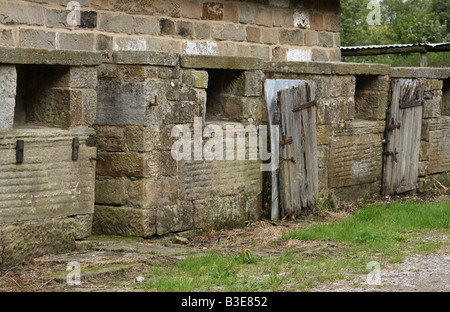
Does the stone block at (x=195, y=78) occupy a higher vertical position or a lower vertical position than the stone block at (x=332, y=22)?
lower

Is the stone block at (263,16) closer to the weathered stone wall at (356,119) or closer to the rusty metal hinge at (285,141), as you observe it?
the weathered stone wall at (356,119)

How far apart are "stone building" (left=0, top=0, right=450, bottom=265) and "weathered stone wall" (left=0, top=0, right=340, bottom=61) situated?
0.05 ft

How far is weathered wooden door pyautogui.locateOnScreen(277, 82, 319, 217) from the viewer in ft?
27.8

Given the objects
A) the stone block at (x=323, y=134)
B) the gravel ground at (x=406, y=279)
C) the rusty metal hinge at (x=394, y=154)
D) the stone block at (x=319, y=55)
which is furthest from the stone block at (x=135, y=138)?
the stone block at (x=319, y=55)

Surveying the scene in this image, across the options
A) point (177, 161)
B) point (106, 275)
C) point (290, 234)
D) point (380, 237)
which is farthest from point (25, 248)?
point (380, 237)

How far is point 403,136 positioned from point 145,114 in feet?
15.8

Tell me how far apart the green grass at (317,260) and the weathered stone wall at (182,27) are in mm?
2801

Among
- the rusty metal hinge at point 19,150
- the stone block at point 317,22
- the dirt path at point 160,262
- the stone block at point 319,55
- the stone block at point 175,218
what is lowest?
the dirt path at point 160,262

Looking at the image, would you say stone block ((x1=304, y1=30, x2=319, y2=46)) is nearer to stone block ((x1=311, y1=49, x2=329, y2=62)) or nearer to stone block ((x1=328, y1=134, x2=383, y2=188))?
stone block ((x1=311, y1=49, x2=329, y2=62))

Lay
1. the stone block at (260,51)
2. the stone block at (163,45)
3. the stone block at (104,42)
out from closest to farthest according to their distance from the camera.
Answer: the stone block at (104,42)
the stone block at (163,45)
the stone block at (260,51)

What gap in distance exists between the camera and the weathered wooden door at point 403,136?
10367 millimetres

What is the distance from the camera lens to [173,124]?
7234 mm

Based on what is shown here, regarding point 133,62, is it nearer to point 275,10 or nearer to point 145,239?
point 145,239

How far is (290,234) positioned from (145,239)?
1416 mm
